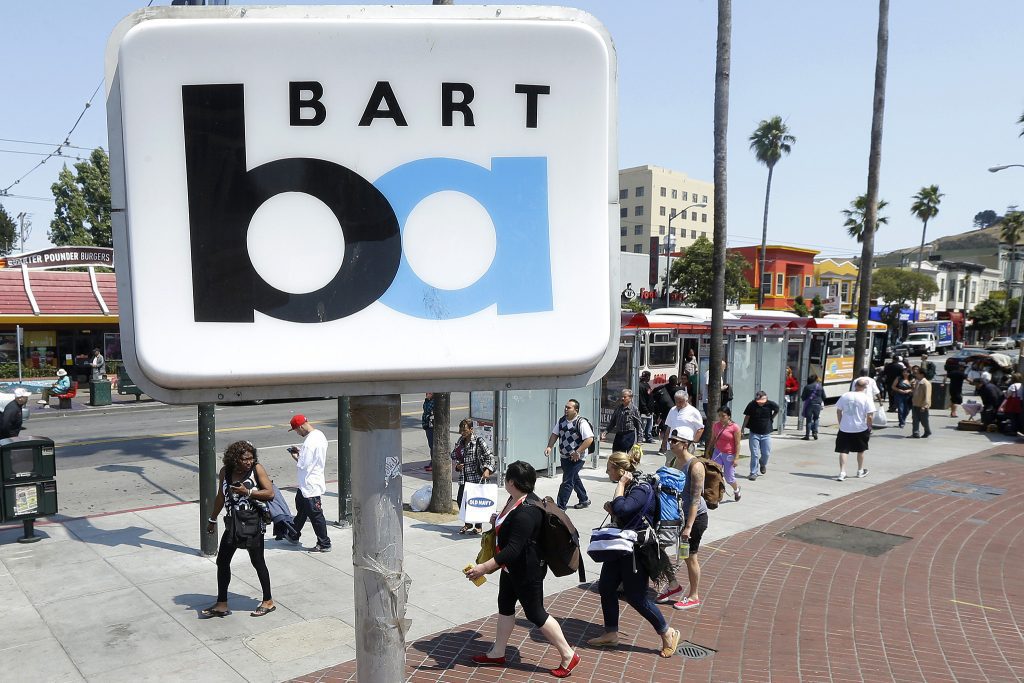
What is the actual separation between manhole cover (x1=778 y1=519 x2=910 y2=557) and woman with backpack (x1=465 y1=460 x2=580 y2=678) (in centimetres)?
504

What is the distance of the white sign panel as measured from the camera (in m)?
1.65

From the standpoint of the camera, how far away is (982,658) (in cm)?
622

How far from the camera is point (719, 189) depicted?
1445 cm

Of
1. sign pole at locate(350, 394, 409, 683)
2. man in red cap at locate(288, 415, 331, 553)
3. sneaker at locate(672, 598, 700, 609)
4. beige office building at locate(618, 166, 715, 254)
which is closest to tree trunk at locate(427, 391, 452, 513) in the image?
man in red cap at locate(288, 415, 331, 553)

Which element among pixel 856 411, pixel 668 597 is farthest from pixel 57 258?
pixel 668 597

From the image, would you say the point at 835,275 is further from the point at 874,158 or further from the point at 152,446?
the point at 152,446

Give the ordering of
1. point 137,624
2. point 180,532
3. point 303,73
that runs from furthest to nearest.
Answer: point 180,532 < point 137,624 < point 303,73

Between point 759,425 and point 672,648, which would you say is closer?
point 672,648

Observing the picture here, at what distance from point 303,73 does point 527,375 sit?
2.94 feet

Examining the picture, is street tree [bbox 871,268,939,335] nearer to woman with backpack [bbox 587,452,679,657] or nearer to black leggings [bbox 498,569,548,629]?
woman with backpack [bbox 587,452,679,657]

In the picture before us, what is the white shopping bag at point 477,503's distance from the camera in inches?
362

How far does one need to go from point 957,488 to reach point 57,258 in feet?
108

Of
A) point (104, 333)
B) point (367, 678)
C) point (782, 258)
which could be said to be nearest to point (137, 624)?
point (367, 678)

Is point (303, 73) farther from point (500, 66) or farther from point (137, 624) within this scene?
point (137, 624)
